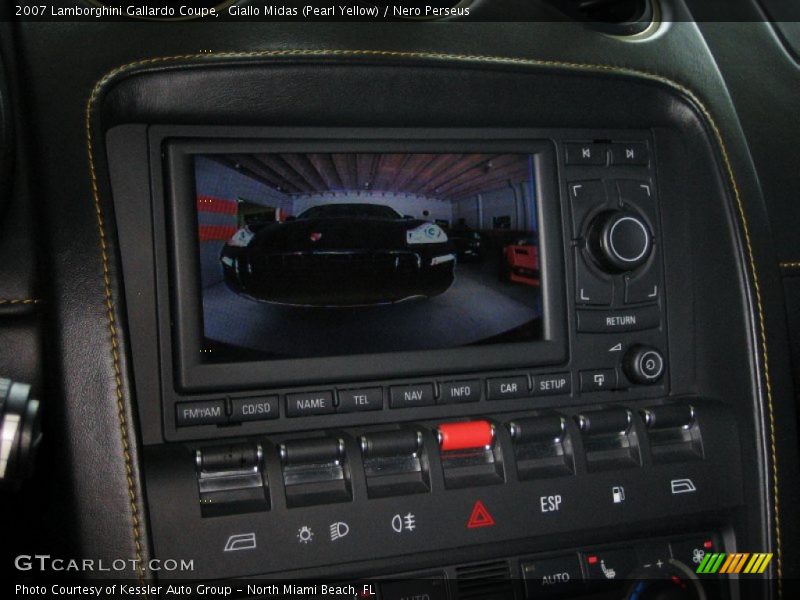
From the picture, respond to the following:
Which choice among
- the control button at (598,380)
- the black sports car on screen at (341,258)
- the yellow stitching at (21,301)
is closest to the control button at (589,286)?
the control button at (598,380)

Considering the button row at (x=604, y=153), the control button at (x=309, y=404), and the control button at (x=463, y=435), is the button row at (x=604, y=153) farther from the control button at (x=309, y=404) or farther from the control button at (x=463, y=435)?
the control button at (x=309, y=404)

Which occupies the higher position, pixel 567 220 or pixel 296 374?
pixel 567 220

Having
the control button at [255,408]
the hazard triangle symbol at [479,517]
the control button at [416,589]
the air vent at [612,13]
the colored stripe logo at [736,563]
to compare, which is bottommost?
the colored stripe logo at [736,563]

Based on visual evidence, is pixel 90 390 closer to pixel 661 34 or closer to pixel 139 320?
pixel 139 320

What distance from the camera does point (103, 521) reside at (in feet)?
4.16

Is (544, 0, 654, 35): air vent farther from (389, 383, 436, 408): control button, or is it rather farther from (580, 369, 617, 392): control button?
(389, 383, 436, 408): control button

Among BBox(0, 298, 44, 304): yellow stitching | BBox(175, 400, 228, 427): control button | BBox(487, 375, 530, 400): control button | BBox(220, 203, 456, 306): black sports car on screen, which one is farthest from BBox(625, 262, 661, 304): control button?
BBox(0, 298, 44, 304): yellow stitching

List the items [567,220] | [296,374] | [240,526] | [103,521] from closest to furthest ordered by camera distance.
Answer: [103,521] < [240,526] < [296,374] < [567,220]

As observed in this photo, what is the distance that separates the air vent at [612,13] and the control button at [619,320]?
0.55 meters

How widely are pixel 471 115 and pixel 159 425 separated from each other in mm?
784

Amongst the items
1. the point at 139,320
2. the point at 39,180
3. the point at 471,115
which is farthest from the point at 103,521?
the point at 471,115

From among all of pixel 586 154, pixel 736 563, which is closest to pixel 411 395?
pixel 586 154

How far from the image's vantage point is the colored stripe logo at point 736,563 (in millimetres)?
1649

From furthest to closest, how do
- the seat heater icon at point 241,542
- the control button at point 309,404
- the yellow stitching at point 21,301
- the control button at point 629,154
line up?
the control button at point 629,154, the control button at point 309,404, the seat heater icon at point 241,542, the yellow stitching at point 21,301
